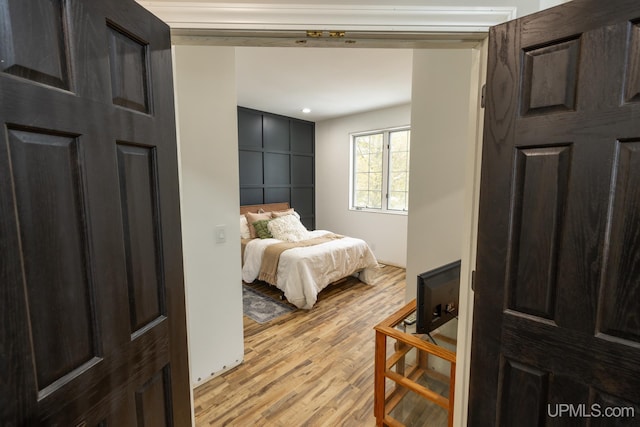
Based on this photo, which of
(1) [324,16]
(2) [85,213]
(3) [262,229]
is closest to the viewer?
(2) [85,213]

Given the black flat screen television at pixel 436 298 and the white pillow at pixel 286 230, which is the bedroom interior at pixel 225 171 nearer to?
the black flat screen television at pixel 436 298

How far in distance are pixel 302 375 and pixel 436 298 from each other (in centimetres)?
129

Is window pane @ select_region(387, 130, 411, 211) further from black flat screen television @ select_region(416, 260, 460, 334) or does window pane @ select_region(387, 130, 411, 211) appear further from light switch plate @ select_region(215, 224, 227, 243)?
light switch plate @ select_region(215, 224, 227, 243)

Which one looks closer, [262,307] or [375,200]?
[262,307]

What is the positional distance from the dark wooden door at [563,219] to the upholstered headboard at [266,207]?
405 cm

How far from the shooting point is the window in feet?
15.5

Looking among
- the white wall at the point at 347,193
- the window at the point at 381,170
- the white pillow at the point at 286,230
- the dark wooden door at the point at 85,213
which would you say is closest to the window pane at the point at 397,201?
the window at the point at 381,170

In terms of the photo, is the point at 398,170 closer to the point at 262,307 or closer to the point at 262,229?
the point at 262,229

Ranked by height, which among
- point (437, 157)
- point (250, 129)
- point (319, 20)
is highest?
point (250, 129)

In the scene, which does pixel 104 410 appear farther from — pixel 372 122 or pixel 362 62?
pixel 372 122

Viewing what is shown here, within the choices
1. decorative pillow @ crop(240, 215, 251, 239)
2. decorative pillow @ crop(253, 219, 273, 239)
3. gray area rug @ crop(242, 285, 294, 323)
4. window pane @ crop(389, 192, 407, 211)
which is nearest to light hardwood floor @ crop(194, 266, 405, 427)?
gray area rug @ crop(242, 285, 294, 323)

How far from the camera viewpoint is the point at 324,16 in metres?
0.97

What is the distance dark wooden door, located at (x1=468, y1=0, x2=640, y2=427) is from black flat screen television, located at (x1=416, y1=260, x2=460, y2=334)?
1.25 ft

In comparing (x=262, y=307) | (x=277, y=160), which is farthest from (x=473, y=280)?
(x=277, y=160)
